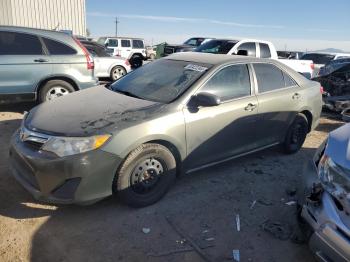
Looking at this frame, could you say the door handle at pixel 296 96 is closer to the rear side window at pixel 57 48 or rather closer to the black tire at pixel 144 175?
the black tire at pixel 144 175

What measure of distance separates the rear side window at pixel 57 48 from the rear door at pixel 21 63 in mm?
135

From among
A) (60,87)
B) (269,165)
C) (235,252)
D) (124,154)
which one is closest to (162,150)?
(124,154)

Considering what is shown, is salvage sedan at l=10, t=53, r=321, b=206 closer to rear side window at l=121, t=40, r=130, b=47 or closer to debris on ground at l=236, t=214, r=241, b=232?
debris on ground at l=236, t=214, r=241, b=232

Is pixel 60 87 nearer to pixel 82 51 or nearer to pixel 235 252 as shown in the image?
pixel 82 51

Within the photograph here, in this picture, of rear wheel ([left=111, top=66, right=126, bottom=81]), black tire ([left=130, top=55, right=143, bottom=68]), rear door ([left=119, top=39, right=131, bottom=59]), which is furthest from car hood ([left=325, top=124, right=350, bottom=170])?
rear door ([left=119, top=39, right=131, bottom=59])

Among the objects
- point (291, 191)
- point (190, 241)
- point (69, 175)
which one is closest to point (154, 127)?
point (69, 175)

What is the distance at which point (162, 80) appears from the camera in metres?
4.48

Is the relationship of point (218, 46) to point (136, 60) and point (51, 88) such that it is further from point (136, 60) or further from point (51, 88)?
point (136, 60)

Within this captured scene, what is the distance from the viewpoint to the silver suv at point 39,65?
6.85m

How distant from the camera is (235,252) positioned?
10.7 feet

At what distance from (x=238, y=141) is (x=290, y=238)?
1469 mm

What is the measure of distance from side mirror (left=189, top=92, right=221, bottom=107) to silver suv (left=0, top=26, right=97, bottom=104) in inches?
158

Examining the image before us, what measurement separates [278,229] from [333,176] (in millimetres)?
1177

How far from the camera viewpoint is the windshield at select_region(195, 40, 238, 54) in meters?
11.6
